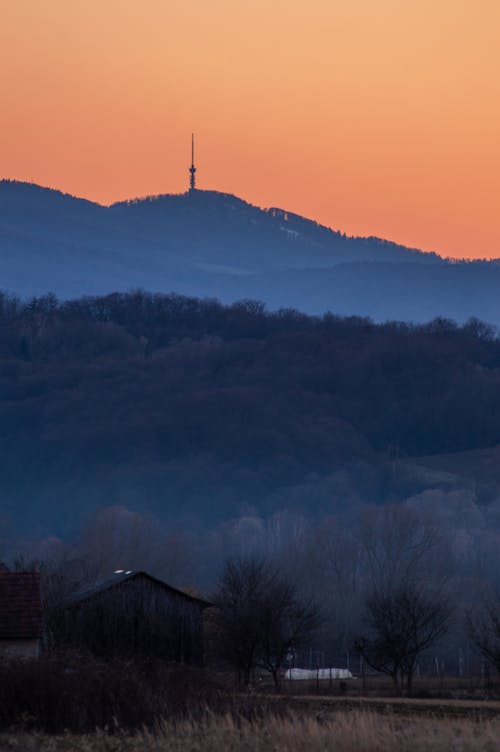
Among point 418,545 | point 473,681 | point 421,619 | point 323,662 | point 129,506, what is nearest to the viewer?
point 473,681

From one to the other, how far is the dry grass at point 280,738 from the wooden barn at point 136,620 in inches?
1296

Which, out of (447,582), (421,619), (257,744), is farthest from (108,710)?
(447,582)

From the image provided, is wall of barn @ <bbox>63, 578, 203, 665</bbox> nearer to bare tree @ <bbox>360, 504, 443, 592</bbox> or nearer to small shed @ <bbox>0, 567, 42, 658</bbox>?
small shed @ <bbox>0, 567, 42, 658</bbox>

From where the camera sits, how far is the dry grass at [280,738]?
71.3 feet

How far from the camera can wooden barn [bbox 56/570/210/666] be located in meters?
58.9

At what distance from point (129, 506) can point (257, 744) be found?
17461 centimetres

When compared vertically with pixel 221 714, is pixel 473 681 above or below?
below

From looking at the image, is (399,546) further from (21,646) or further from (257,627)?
(21,646)

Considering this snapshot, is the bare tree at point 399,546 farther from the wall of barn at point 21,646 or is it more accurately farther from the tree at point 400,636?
the wall of barn at point 21,646

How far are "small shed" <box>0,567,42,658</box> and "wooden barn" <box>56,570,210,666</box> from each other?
10.5 meters

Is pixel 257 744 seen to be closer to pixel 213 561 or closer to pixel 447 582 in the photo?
pixel 447 582

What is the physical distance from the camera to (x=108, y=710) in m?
26.9

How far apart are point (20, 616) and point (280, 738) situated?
2468cm

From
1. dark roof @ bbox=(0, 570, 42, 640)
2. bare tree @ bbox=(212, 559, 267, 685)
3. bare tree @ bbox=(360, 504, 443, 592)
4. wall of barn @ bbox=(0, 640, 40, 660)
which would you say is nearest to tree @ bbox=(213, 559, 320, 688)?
bare tree @ bbox=(212, 559, 267, 685)
